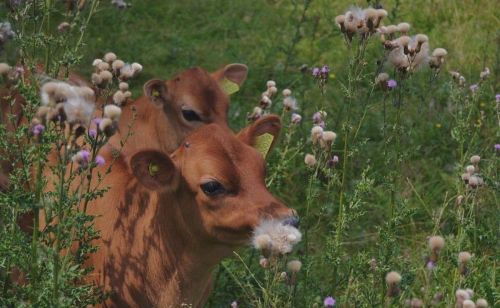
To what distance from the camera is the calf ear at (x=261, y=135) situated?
3.90 meters

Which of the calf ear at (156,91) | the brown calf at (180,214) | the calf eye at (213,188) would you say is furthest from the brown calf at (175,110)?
the calf eye at (213,188)

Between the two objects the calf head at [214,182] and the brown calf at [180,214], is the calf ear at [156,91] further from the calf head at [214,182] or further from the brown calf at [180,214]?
the calf head at [214,182]

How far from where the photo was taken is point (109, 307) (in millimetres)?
3836

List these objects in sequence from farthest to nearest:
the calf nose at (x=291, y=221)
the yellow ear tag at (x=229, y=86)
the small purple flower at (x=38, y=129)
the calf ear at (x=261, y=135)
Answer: the yellow ear tag at (x=229, y=86) → the calf ear at (x=261, y=135) → the calf nose at (x=291, y=221) → the small purple flower at (x=38, y=129)

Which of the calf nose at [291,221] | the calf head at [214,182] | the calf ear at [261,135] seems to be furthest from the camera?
the calf ear at [261,135]

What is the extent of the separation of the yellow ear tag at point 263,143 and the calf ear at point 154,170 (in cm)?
38

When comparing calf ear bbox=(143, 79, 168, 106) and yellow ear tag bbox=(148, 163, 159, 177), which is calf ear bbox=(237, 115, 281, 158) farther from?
calf ear bbox=(143, 79, 168, 106)

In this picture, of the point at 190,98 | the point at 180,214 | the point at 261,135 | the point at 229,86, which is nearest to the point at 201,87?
the point at 190,98

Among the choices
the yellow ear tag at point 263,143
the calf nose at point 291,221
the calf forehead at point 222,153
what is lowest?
the yellow ear tag at point 263,143

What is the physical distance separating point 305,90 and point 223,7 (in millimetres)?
2158

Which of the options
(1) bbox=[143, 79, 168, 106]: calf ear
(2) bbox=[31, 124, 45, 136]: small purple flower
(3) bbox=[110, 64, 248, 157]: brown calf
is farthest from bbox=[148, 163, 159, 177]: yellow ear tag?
(1) bbox=[143, 79, 168, 106]: calf ear

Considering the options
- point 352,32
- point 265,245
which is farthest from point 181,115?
point 265,245

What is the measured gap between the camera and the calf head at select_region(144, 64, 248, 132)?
482cm

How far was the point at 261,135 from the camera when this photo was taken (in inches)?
155
